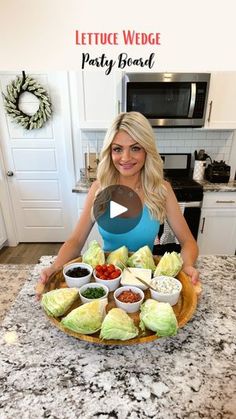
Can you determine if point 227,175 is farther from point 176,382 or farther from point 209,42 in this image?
point 176,382

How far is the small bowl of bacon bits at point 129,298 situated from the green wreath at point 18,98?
255 cm

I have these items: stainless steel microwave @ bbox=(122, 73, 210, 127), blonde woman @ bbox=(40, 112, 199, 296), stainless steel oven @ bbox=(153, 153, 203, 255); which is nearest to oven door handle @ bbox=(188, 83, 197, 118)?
stainless steel microwave @ bbox=(122, 73, 210, 127)

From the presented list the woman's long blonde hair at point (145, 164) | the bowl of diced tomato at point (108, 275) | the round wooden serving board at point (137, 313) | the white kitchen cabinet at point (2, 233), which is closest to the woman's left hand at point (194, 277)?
the round wooden serving board at point (137, 313)

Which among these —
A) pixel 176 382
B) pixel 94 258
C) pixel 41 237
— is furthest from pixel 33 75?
pixel 176 382

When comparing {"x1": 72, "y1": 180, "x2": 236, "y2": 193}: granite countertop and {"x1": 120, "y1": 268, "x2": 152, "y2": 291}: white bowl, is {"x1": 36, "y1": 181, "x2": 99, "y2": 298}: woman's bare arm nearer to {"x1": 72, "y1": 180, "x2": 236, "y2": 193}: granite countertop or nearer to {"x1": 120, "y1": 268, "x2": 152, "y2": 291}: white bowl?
{"x1": 120, "y1": 268, "x2": 152, "y2": 291}: white bowl

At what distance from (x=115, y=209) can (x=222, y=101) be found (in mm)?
2004

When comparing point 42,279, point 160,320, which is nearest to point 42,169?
point 42,279

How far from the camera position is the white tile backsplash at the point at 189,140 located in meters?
2.96

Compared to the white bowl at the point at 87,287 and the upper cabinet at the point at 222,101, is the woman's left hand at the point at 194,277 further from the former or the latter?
the upper cabinet at the point at 222,101

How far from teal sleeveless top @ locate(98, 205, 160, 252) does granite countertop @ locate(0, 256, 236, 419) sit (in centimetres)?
57

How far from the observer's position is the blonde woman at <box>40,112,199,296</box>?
130 cm

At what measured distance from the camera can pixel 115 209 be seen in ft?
3.80

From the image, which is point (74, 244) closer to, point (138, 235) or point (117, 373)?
point (138, 235)

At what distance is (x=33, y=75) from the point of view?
9.30 ft
